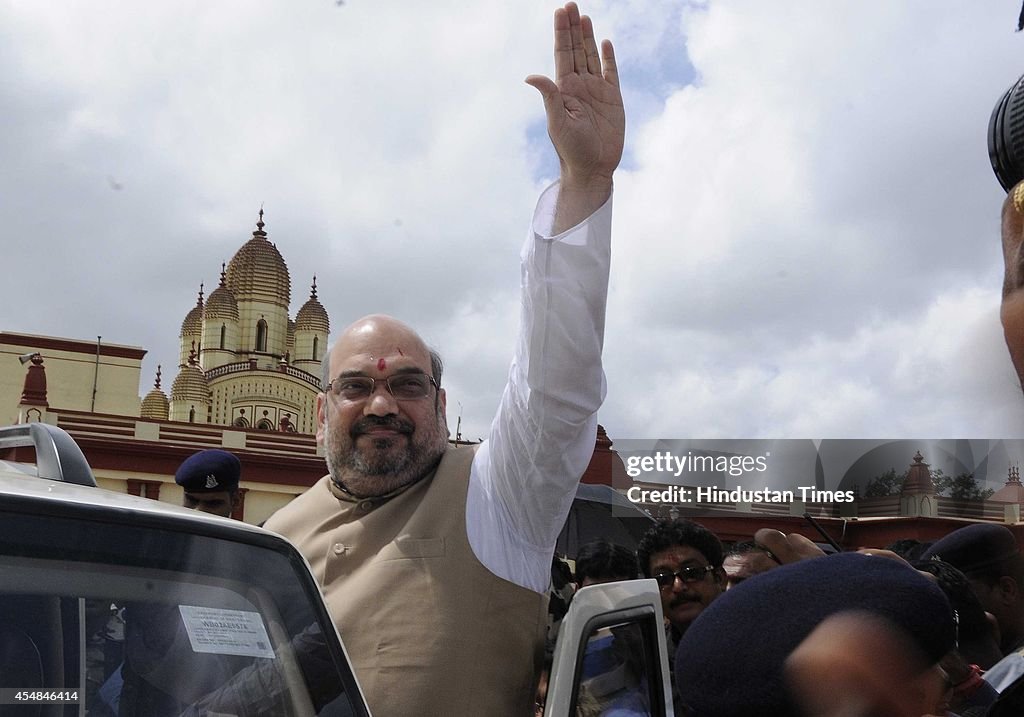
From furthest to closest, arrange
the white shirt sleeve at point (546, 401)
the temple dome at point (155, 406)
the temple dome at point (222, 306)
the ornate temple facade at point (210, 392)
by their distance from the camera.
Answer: the temple dome at point (222, 306) → the temple dome at point (155, 406) → the ornate temple facade at point (210, 392) → the white shirt sleeve at point (546, 401)

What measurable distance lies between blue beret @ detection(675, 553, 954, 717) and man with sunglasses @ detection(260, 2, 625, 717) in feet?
3.86

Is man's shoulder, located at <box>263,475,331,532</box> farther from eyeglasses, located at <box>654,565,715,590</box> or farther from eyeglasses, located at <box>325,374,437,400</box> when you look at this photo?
eyeglasses, located at <box>654,565,715,590</box>

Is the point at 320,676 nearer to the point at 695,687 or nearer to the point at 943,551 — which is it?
the point at 695,687

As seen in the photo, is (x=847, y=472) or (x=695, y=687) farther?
(x=847, y=472)

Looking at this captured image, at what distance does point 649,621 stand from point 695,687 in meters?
1.45

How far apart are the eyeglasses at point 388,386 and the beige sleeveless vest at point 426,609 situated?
212 mm

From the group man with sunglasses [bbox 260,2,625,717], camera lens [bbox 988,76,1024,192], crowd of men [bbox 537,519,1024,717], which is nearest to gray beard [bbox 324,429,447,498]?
man with sunglasses [bbox 260,2,625,717]

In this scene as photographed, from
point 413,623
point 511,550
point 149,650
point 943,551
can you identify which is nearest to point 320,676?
point 149,650

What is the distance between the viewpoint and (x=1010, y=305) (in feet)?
2.71

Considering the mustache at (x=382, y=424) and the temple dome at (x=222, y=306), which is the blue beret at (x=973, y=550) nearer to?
the mustache at (x=382, y=424)

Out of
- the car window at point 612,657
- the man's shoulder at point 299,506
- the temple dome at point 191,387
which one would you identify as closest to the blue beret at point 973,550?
the car window at point 612,657

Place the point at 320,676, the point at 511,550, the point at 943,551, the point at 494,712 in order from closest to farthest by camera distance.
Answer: the point at 320,676 → the point at 494,712 → the point at 511,550 → the point at 943,551

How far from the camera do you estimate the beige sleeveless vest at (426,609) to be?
81.9 inches

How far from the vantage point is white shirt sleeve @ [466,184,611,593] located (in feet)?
7.21
